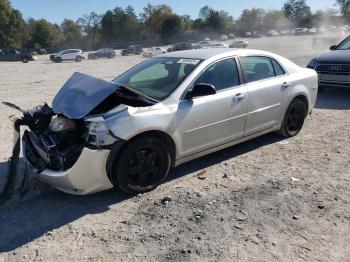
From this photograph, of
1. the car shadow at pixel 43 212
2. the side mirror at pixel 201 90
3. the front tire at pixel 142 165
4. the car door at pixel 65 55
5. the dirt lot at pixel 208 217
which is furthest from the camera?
the car door at pixel 65 55

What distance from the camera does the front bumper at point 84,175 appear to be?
381cm

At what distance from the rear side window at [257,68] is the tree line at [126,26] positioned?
82881 millimetres

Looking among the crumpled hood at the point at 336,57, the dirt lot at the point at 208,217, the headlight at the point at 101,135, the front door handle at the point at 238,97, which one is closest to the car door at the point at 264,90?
the front door handle at the point at 238,97

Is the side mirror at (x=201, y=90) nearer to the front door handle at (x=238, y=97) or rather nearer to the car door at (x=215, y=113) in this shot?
the car door at (x=215, y=113)

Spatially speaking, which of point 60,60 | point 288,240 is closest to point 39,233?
point 288,240

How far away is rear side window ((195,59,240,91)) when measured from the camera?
4.85 meters

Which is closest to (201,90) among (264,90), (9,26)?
(264,90)

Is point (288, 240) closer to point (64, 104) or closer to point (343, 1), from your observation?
point (64, 104)

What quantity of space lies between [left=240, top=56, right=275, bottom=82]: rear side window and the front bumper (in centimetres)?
247

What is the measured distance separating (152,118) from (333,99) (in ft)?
22.0

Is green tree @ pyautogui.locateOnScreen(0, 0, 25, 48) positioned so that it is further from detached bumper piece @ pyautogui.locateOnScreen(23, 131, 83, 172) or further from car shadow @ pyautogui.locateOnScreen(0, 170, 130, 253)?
car shadow @ pyautogui.locateOnScreen(0, 170, 130, 253)

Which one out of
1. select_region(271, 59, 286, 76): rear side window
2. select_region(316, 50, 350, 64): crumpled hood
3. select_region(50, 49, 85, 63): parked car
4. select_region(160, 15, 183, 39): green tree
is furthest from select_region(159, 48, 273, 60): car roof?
select_region(160, 15, 183, 39): green tree

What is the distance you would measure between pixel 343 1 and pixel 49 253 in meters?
124

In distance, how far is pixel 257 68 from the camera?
556 centimetres
